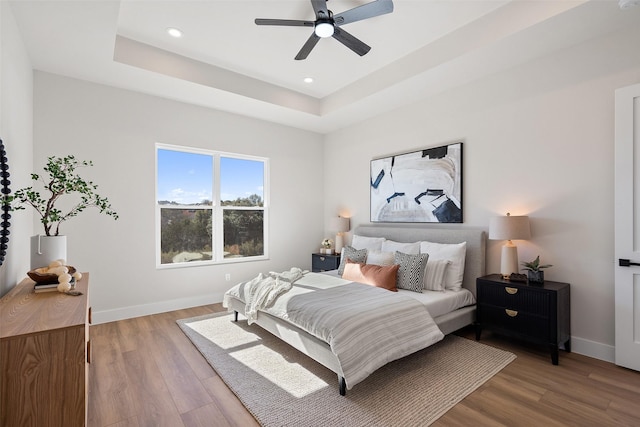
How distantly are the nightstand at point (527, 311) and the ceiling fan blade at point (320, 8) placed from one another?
285 cm

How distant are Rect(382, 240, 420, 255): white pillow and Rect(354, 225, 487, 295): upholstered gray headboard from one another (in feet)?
0.59

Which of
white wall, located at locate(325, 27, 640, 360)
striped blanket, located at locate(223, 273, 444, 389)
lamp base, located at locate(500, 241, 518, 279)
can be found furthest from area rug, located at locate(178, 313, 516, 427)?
white wall, located at locate(325, 27, 640, 360)

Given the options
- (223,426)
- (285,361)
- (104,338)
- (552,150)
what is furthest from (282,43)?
(104,338)

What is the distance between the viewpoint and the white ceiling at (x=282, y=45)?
2.57 meters

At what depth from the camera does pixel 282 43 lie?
3.32 metres

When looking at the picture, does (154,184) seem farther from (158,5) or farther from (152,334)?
(158,5)

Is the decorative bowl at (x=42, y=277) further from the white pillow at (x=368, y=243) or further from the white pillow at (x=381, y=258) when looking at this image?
the white pillow at (x=368, y=243)

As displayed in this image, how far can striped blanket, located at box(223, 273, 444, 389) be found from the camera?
2162mm

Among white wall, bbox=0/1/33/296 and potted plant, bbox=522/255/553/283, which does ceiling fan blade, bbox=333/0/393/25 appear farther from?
potted plant, bbox=522/255/553/283

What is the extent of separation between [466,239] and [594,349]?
143 centimetres

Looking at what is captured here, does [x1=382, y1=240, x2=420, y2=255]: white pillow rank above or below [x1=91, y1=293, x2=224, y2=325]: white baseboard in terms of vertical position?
above

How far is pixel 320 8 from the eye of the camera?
244cm

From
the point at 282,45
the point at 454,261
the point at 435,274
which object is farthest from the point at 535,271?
the point at 282,45

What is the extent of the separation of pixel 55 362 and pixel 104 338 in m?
2.26
